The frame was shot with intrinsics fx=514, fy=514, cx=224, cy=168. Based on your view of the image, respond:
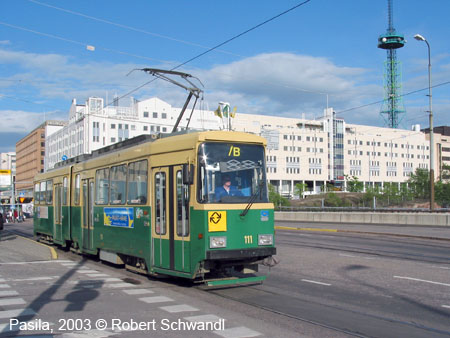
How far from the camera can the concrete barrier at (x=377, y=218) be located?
32938 millimetres

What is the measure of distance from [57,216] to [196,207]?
1217cm

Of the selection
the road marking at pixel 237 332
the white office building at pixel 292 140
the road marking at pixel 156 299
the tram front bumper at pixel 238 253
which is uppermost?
the white office building at pixel 292 140

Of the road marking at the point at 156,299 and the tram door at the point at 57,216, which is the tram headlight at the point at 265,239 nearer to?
the road marking at the point at 156,299

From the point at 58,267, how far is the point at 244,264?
647cm

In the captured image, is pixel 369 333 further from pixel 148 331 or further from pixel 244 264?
pixel 244 264

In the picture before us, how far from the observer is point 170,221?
10.7 meters

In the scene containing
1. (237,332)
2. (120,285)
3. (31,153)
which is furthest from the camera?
(31,153)

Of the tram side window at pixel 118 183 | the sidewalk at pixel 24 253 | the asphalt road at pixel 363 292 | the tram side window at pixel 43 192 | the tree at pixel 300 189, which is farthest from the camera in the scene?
the tree at pixel 300 189

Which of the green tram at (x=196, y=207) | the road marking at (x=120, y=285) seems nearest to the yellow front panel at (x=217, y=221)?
the green tram at (x=196, y=207)

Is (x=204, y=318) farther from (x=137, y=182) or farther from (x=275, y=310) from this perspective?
(x=137, y=182)

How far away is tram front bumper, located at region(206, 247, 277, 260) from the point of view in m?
9.80

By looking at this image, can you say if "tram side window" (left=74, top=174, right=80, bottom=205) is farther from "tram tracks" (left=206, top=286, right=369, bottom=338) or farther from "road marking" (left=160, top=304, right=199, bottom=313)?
"road marking" (left=160, top=304, right=199, bottom=313)

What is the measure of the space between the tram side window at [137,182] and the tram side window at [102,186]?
187 cm

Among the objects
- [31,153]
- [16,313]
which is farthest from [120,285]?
[31,153]
